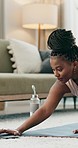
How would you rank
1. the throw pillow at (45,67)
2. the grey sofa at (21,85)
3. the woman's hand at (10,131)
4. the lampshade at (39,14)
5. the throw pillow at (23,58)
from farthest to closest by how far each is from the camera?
1. the lampshade at (39,14)
2. the throw pillow at (45,67)
3. the throw pillow at (23,58)
4. the grey sofa at (21,85)
5. the woman's hand at (10,131)

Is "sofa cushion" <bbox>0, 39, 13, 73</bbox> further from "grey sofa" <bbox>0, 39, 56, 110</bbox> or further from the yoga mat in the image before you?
the yoga mat

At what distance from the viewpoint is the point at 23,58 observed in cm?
403

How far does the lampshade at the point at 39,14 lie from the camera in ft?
16.2

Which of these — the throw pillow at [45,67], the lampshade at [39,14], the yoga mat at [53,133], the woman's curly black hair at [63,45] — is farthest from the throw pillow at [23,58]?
the woman's curly black hair at [63,45]

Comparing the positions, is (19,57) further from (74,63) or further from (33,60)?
(74,63)

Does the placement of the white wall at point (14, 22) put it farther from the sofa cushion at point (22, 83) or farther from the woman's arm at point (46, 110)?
the woman's arm at point (46, 110)

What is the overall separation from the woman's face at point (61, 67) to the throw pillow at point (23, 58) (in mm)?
2278

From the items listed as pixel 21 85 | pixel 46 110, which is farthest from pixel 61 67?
pixel 21 85

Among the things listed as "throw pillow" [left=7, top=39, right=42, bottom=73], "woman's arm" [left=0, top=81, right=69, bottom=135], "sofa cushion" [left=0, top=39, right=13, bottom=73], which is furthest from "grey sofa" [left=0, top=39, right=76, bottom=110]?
"woman's arm" [left=0, top=81, right=69, bottom=135]

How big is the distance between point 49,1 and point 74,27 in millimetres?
626

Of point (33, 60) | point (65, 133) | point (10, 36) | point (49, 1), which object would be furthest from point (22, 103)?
point (65, 133)

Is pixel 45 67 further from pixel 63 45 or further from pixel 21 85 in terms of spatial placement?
pixel 63 45

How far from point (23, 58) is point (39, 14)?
1138mm

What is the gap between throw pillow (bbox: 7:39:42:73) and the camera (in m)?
3.97
